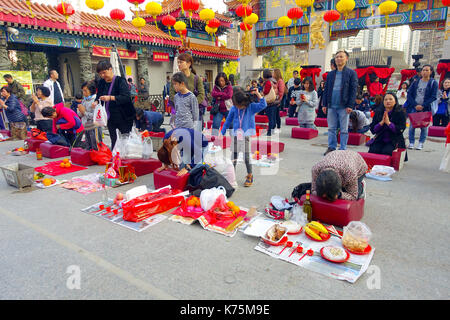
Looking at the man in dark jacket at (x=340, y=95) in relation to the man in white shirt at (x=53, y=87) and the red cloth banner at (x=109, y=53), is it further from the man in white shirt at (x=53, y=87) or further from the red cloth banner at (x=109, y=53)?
the red cloth banner at (x=109, y=53)

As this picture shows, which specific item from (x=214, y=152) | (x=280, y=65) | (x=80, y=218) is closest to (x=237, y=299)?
(x=80, y=218)

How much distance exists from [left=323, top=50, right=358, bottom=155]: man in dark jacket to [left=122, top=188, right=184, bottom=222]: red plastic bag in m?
3.62

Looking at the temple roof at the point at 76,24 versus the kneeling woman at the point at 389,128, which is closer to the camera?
the kneeling woman at the point at 389,128

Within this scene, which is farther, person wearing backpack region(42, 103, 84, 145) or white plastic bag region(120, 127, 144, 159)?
person wearing backpack region(42, 103, 84, 145)

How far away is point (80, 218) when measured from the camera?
11.5ft

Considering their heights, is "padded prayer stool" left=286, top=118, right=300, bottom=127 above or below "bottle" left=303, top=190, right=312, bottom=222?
above

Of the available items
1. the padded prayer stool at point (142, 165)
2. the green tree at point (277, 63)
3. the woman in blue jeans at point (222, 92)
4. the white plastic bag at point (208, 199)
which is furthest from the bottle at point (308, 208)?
the green tree at point (277, 63)

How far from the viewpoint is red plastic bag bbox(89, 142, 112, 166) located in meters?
5.80

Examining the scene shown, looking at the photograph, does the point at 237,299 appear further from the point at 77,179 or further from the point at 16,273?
the point at 77,179

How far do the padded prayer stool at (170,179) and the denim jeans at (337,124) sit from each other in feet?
10.9

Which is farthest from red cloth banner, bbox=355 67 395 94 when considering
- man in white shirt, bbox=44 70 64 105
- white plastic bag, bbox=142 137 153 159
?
man in white shirt, bbox=44 70 64 105

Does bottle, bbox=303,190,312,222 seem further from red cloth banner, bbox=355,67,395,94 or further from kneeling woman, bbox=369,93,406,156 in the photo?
A: red cloth banner, bbox=355,67,395,94

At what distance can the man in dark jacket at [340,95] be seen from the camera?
17.9 feet
